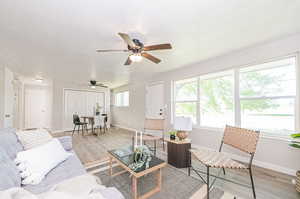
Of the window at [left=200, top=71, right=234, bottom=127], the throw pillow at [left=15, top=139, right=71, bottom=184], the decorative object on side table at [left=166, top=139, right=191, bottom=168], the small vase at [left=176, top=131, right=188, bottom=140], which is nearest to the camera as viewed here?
the throw pillow at [left=15, top=139, right=71, bottom=184]

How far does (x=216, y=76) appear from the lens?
300cm

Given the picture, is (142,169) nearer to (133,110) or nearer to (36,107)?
(133,110)

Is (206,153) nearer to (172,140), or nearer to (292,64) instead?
(172,140)

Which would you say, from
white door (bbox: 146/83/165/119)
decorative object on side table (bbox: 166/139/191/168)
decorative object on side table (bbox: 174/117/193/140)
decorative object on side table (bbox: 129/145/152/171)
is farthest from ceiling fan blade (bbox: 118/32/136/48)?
white door (bbox: 146/83/165/119)

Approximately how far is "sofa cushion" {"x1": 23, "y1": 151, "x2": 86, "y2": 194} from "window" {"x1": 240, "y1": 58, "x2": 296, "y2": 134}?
3.02m

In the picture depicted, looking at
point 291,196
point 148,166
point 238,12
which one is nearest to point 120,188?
point 148,166

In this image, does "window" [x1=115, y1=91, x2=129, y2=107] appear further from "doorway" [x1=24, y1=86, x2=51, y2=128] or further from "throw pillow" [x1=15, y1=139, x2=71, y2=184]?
"throw pillow" [x1=15, y1=139, x2=71, y2=184]

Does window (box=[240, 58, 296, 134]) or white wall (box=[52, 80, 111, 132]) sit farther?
white wall (box=[52, 80, 111, 132])

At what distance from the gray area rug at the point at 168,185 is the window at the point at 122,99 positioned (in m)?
Answer: 4.30

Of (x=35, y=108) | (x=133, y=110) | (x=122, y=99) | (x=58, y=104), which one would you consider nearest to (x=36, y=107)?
(x=35, y=108)

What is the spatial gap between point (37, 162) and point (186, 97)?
3324 mm

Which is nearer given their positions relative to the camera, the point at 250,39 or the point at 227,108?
the point at 250,39

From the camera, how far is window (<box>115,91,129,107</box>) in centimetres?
616

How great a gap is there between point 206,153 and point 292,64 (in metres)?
2.12
